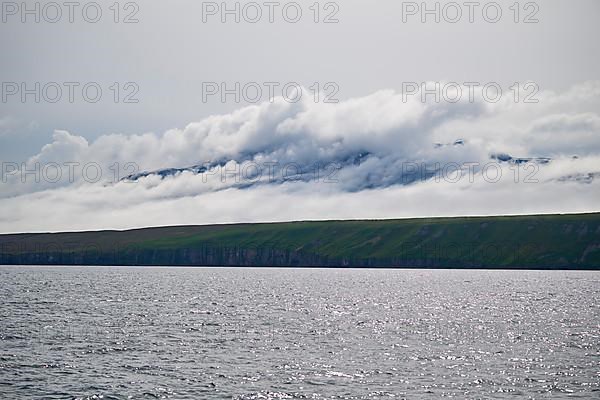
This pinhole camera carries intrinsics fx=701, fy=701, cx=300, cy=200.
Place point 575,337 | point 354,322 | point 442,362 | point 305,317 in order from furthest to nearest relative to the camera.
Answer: point 305,317 → point 354,322 → point 575,337 → point 442,362

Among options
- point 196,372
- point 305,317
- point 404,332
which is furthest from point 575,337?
point 196,372

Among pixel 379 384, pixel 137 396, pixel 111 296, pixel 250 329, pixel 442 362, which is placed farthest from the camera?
pixel 111 296

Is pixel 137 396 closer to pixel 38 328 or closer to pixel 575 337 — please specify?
pixel 38 328

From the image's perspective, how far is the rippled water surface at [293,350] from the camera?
57625mm

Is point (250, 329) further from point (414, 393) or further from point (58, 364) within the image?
point (414, 393)

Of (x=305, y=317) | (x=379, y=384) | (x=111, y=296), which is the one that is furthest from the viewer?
(x=111, y=296)

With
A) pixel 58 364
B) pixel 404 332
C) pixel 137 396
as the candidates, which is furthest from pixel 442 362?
pixel 58 364

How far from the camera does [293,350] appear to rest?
77.0m

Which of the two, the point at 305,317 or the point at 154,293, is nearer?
the point at 305,317

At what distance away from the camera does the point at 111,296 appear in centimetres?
15812

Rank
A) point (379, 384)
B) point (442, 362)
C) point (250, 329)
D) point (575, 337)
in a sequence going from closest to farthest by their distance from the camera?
point (379, 384) < point (442, 362) < point (575, 337) < point (250, 329)

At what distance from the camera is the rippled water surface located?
57625 millimetres

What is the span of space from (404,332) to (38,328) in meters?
48.6

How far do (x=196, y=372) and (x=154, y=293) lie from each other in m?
110
